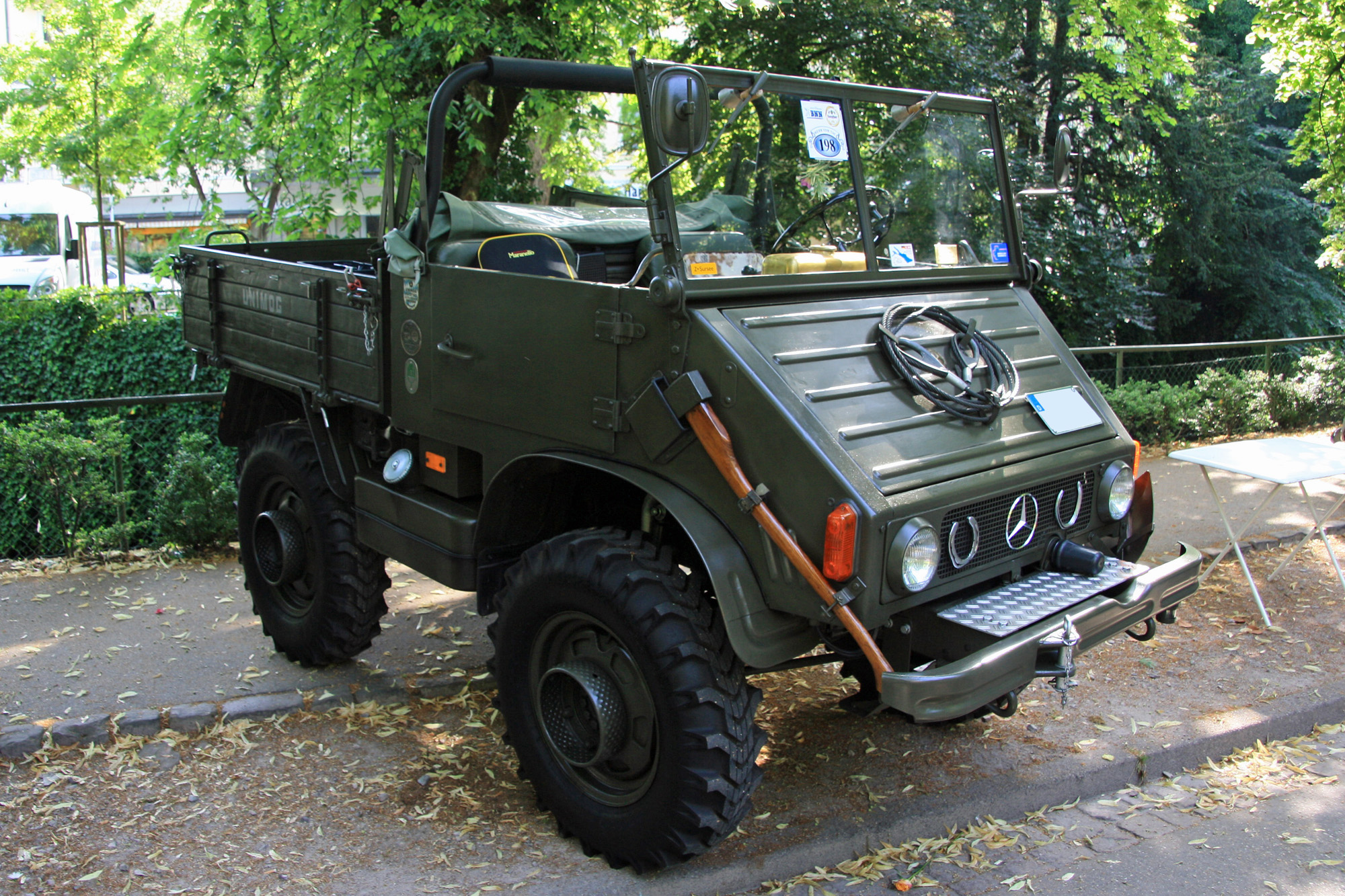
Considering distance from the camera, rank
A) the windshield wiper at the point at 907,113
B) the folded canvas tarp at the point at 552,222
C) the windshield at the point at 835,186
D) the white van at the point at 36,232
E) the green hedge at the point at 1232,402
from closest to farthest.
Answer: the windshield at the point at 835,186 < the folded canvas tarp at the point at 552,222 < the windshield wiper at the point at 907,113 < the green hedge at the point at 1232,402 < the white van at the point at 36,232

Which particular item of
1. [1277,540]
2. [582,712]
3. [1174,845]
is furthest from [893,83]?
[582,712]

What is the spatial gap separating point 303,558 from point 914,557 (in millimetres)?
3076

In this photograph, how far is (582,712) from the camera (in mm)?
3572

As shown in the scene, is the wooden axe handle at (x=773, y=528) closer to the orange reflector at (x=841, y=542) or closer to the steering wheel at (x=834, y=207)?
the orange reflector at (x=841, y=542)

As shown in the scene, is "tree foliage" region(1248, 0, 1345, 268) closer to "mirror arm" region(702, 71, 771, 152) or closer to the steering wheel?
the steering wheel

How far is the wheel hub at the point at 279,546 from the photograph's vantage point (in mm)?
5016

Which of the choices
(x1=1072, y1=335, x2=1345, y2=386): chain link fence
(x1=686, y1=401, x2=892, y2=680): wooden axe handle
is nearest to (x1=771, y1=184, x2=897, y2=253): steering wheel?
(x1=686, y1=401, x2=892, y2=680): wooden axe handle

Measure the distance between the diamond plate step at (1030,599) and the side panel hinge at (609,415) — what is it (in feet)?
3.78

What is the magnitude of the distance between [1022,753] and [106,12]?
19614 millimetres

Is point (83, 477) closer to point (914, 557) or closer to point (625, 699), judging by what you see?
point (625, 699)

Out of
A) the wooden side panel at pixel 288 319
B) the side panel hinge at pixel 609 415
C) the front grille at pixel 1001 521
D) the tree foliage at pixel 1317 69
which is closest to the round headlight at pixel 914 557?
the front grille at pixel 1001 521

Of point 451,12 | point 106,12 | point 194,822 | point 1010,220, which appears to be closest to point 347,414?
point 194,822

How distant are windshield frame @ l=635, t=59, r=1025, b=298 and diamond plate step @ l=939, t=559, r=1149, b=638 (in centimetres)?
117

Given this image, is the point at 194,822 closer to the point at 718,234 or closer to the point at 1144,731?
the point at 718,234
